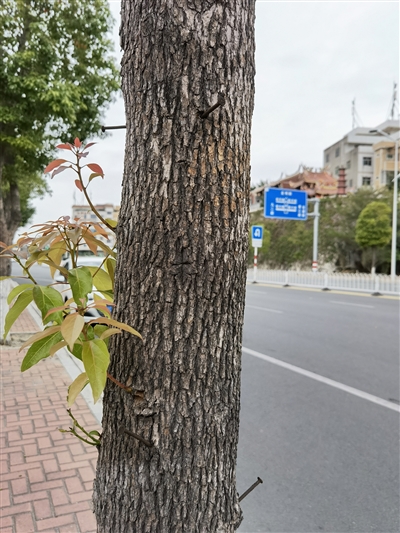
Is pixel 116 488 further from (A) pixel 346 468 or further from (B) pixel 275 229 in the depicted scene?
(B) pixel 275 229

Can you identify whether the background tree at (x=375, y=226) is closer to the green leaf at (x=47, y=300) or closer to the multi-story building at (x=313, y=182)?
the multi-story building at (x=313, y=182)

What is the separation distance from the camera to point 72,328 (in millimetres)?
1114

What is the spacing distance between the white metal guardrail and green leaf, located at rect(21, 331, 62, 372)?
17944 millimetres

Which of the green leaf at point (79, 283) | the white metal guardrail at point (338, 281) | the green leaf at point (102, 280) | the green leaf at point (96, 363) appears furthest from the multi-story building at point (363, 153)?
the green leaf at point (96, 363)

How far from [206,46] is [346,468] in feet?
11.3

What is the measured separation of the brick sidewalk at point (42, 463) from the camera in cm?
271

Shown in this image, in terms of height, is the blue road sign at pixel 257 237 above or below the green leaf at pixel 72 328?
above

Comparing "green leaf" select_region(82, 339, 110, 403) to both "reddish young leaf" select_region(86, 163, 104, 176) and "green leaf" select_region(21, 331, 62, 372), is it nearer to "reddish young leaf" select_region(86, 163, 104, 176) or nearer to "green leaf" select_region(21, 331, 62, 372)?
"green leaf" select_region(21, 331, 62, 372)

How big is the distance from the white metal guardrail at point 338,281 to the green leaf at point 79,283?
1783 cm

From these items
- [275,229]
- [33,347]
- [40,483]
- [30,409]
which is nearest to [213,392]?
[33,347]

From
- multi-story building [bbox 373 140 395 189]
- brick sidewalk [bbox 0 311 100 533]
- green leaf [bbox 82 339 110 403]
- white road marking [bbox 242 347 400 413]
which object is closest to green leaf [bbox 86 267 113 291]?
green leaf [bbox 82 339 110 403]

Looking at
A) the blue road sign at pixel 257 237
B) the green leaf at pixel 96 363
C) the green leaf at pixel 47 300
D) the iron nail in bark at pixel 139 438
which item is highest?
the blue road sign at pixel 257 237

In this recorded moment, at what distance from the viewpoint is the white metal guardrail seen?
18203 mm

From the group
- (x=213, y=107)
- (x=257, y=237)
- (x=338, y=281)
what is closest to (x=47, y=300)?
(x=213, y=107)
